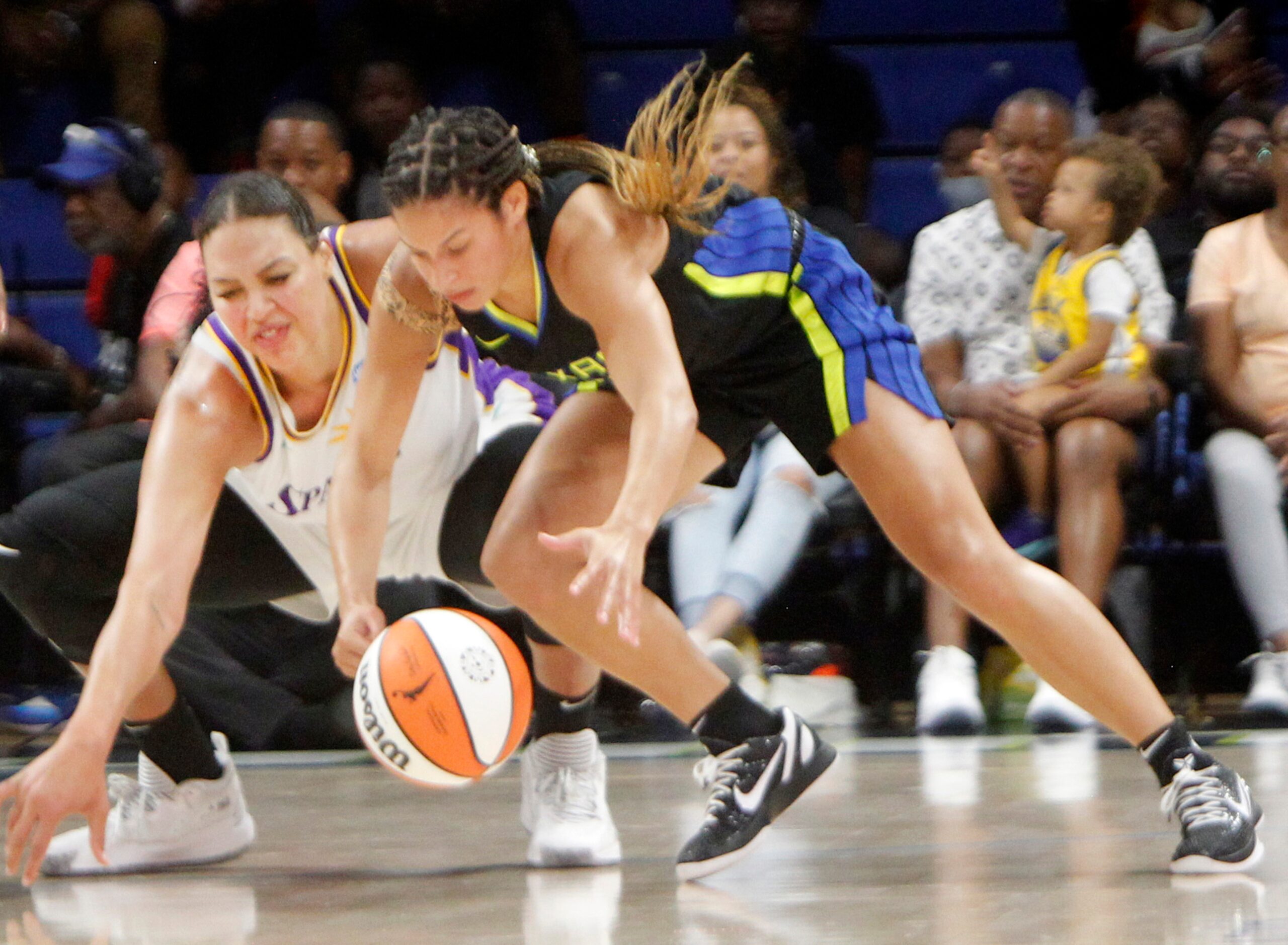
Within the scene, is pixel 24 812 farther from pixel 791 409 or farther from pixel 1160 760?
pixel 1160 760

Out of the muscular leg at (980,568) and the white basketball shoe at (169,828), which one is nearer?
the muscular leg at (980,568)

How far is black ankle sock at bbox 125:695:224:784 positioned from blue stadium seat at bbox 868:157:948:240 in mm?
Answer: 3187

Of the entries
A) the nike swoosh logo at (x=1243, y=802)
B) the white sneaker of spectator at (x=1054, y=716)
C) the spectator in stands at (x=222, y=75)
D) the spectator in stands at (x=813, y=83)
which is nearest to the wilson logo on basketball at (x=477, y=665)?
the nike swoosh logo at (x=1243, y=802)

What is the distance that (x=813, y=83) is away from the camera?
5355mm

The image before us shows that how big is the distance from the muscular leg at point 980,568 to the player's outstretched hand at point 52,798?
1.17 metres

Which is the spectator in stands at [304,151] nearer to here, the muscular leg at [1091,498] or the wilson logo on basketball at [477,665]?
the muscular leg at [1091,498]

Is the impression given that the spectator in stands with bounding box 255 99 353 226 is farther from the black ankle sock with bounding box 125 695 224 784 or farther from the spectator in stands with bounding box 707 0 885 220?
the black ankle sock with bounding box 125 695 224 784

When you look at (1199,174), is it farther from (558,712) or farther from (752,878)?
(752,878)

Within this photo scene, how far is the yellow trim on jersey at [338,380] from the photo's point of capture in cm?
291

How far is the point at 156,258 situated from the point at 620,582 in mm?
2897

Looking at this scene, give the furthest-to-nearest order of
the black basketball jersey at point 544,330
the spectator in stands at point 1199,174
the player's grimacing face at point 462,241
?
1. the spectator in stands at point 1199,174
2. the black basketball jersey at point 544,330
3. the player's grimacing face at point 462,241

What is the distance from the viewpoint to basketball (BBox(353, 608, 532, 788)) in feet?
8.25

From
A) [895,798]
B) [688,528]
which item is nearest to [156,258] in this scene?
[688,528]

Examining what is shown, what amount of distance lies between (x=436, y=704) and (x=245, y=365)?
68cm
